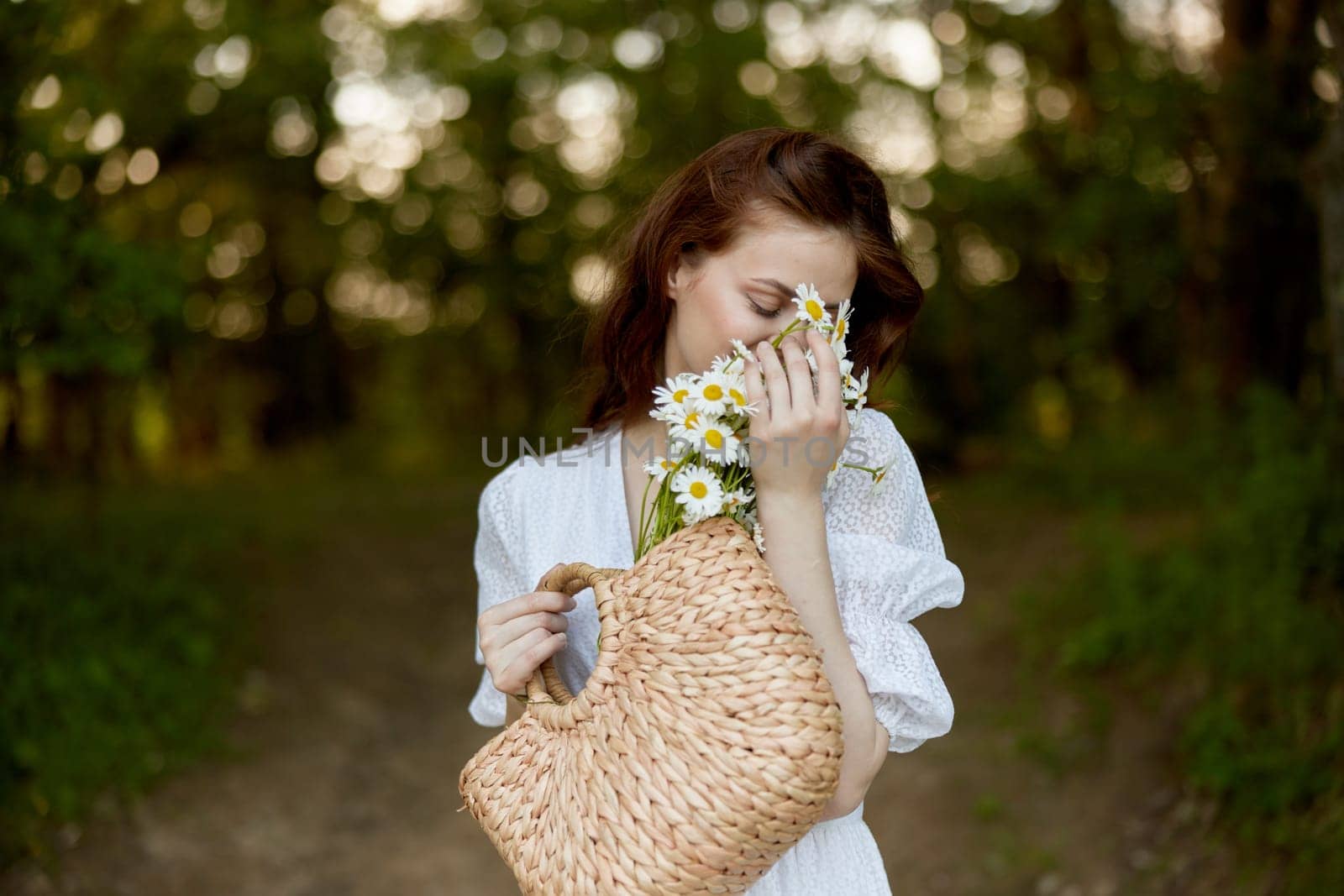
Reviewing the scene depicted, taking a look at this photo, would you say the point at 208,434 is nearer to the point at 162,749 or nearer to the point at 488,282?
the point at 488,282

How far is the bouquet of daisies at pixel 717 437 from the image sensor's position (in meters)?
1.44

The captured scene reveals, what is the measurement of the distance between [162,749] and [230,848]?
2.10 ft

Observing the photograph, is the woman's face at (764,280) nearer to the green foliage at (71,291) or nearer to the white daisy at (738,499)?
the white daisy at (738,499)

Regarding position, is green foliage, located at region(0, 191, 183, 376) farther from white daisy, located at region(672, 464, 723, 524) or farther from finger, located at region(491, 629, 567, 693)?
white daisy, located at region(672, 464, 723, 524)

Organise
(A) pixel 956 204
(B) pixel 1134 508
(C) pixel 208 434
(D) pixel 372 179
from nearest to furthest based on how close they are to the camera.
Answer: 1. (B) pixel 1134 508
2. (A) pixel 956 204
3. (D) pixel 372 179
4. (C) pixel 208 434

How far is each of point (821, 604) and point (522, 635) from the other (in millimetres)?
445

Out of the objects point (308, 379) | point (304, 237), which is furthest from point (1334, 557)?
point (308, 379)

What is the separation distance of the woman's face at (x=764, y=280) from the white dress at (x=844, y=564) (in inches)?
8.7

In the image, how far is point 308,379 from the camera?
1528cm

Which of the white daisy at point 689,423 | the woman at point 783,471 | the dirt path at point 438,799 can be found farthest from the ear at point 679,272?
the dirt path at point 438,799

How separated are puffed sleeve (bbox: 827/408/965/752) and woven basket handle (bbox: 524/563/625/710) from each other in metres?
0.36

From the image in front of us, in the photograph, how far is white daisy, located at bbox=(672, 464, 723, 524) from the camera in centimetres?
142

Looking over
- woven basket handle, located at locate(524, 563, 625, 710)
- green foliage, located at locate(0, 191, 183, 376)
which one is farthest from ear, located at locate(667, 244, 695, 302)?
green foliage, located at locate(0, 191, 183, 376)

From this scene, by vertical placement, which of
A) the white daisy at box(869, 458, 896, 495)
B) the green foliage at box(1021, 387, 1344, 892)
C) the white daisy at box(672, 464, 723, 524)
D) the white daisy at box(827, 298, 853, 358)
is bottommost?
the green foliage at box(1021, 387, 1344, 892)
